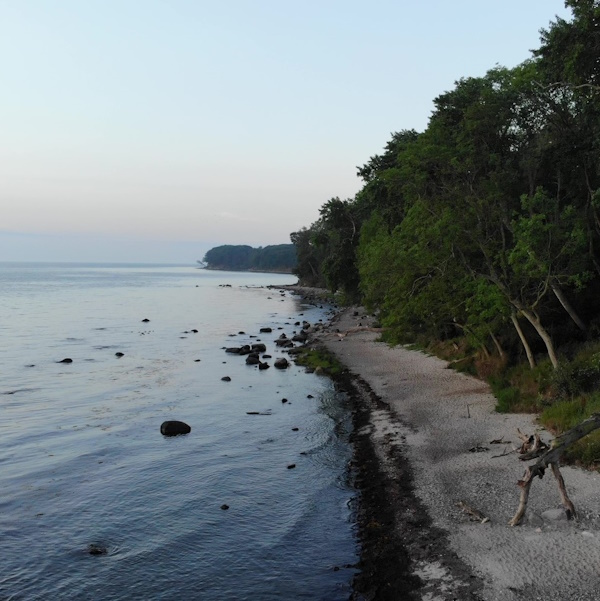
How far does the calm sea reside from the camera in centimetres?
1566

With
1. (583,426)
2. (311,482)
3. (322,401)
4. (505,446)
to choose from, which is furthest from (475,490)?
(322,401)

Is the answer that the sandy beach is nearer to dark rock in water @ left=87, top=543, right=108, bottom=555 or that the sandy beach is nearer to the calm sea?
the calm sea

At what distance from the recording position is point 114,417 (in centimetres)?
3278

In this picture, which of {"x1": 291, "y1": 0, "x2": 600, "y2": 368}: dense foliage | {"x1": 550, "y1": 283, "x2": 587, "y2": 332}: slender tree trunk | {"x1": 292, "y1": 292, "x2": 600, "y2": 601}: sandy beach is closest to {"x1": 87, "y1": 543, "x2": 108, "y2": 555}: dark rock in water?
{"x1": 292, "y1": 292, "x2": 600, "y2": 601}: sandy beach

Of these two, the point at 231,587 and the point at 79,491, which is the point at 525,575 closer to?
the point at 231,587

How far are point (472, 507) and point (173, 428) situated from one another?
54.1ft

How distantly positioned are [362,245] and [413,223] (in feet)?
84.5

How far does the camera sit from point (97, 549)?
55.9ft

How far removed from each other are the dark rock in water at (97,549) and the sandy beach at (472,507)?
803cm

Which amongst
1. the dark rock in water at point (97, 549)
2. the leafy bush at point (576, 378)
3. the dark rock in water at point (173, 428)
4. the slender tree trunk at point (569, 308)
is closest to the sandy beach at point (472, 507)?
the leafy bush at point (576, 378)

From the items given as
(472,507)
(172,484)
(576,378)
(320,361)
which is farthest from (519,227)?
(320,361)

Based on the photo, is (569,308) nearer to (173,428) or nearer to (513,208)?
(513,208)

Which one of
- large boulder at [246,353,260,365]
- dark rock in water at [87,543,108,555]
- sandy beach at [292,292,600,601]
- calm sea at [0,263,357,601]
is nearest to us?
sandy beach at [292,292,600,601]

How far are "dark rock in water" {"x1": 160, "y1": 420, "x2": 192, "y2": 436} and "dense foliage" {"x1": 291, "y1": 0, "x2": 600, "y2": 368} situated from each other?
14735 millimetres
